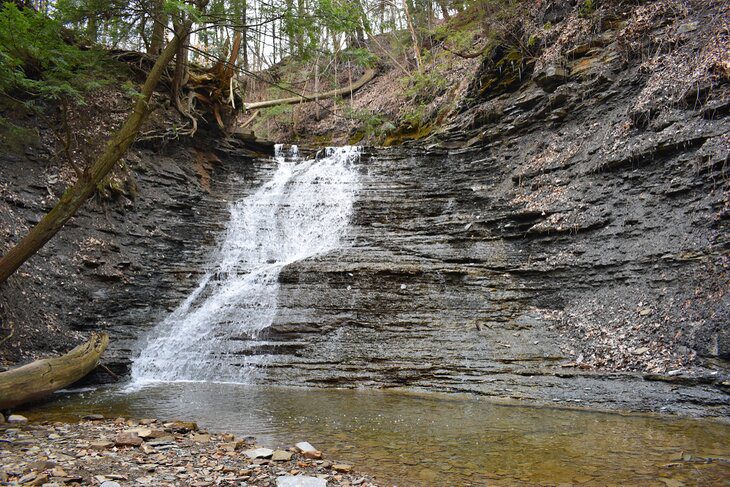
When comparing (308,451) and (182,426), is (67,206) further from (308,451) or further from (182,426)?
(308,451)

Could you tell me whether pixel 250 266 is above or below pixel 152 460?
above

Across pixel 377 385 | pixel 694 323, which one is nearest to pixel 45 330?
pixel 377 385

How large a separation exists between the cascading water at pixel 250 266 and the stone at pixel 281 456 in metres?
4.53

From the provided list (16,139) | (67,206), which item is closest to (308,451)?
(67,206)

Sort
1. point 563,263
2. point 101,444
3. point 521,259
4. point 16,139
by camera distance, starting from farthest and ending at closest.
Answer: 1. point 521,259
2. point 16,139
3. point 563,263
4. point 101,444

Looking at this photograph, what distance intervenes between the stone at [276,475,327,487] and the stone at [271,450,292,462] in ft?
1.49

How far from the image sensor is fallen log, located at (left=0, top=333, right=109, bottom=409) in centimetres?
571

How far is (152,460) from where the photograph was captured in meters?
3.91

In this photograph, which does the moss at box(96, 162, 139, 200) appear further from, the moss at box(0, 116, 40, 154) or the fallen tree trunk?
the fallen tree trunk

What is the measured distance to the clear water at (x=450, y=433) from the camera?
13.5 feet

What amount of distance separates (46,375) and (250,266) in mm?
5992

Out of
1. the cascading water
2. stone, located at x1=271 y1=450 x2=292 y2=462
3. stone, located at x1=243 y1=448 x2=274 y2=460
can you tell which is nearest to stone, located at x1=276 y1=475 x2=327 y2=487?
stone, located at x1=271 y1=450 x2=292 y2=462

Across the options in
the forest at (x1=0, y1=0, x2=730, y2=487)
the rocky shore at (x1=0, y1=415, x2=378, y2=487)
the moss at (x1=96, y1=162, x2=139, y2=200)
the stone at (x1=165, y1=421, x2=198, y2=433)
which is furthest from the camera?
the moss at (x1=96, y1=162, x2=139, y2=200)

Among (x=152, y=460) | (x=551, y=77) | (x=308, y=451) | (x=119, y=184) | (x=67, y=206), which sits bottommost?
(x=308, y=451)
